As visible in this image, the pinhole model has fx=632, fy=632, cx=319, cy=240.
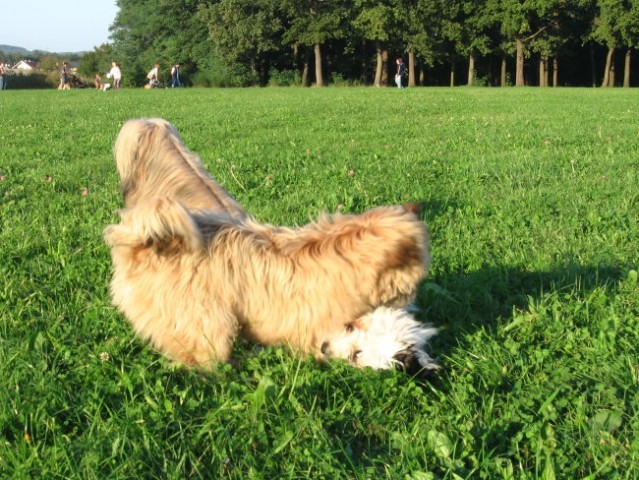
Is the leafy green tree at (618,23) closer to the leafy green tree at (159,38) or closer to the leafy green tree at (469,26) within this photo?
the leafy green tree at (469,26)

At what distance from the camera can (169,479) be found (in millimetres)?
2340

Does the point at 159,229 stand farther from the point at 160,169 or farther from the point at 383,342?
the point at 160,169

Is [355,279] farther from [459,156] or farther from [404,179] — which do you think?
[459,156]

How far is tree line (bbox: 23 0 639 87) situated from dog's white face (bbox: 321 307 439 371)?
54.0 meters

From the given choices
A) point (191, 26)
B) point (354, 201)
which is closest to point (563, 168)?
point (354, 201)

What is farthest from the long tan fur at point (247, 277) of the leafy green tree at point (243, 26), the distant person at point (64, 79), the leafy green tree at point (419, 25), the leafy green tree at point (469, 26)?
the leafy green tree at point (469, 26)

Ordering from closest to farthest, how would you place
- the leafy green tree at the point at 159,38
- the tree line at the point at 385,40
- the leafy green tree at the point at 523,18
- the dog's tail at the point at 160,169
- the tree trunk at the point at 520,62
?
1. the dog's tail at the point at 160,169
2. the leafy green tree at the point at 523,18
3. the tree trunk at the point at 520,62
4. the tree line at the point at 385,40
5. the leafy green tree at the point at 159,38

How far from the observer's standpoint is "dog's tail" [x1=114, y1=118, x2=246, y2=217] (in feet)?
13.7

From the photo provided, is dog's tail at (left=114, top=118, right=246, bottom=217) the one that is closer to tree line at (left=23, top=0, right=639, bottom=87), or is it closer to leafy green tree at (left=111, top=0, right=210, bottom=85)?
tree line at (left=23, top=0, right=639, bottom=87)

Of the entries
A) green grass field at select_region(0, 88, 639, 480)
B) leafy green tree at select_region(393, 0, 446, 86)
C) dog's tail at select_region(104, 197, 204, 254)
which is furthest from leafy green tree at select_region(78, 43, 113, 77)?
dog's tail at select_region(104, 197, 204, 254)

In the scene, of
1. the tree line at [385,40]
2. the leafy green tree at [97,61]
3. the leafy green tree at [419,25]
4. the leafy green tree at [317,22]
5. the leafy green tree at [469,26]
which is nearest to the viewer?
the tree line at [385,40]

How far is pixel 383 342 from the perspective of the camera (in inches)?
115

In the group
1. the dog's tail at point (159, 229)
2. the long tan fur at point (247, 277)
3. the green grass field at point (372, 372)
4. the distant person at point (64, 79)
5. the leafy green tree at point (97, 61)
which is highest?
the leafy green tree at point (97, 61)

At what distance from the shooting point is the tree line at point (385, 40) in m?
55.0
